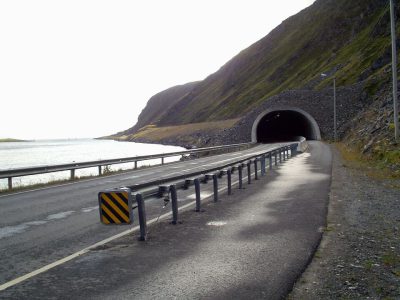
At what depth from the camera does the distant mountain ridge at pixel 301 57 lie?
255ft

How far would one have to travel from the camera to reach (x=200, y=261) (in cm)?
597

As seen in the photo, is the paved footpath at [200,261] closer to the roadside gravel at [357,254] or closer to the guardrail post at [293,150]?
the roadside gravel at [357,254]

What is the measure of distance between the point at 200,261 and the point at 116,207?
1.94 meters

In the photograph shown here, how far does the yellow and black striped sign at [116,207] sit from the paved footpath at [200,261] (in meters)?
0.44

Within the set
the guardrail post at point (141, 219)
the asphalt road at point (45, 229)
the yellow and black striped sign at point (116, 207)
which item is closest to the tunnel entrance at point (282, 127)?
the asphalt road at point (45, 229)

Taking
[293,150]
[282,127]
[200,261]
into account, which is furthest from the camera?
[282,127]

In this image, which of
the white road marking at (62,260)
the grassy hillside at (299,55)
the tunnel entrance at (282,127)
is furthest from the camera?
the grassy hillside at (299,55)

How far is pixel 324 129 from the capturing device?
5447 centimetres

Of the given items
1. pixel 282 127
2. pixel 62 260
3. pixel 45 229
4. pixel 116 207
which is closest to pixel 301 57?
pixel 282 127

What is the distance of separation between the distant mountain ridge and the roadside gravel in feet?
185

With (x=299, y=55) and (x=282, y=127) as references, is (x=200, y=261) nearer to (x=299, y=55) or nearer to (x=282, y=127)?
(x=282, y=127)

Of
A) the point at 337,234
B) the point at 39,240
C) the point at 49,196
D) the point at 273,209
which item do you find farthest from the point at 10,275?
the point at 49,196

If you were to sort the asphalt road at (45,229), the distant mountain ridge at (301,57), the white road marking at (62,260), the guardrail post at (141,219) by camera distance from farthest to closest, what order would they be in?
1. the distant mountain ridge at (301,57)
2. the guardrail post at (141,219)
3. the asphalt road at (45,229)
4. the white road marking at (62,260)

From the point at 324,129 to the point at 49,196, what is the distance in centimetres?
4645
